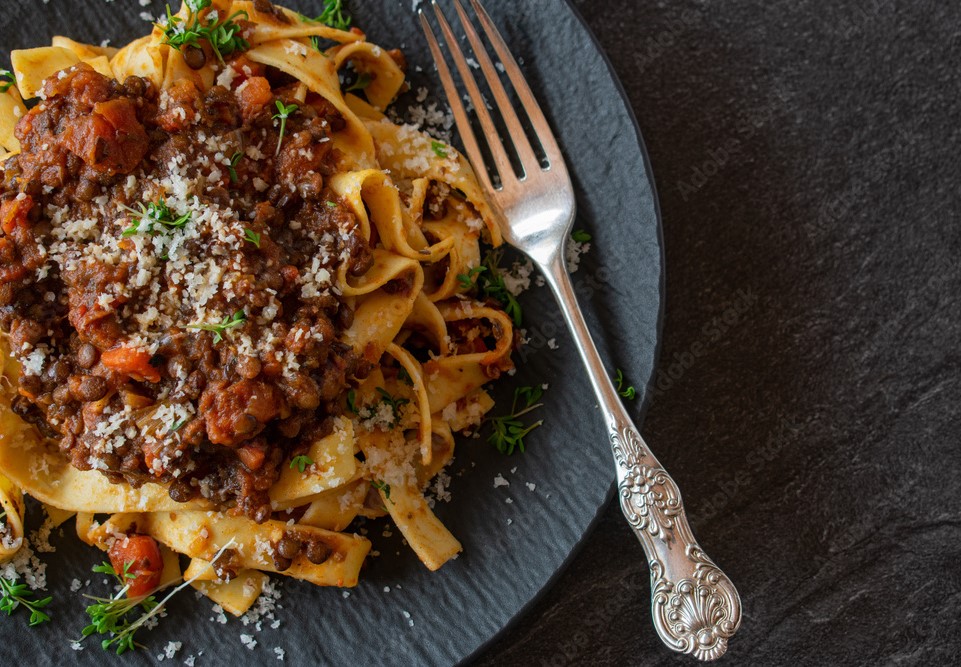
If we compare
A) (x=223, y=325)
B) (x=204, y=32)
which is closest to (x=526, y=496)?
(x=223, y=325)

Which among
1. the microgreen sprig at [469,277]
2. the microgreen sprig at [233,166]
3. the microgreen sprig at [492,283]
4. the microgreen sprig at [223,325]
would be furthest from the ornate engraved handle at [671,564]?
the microgreen sprig at [233,166]

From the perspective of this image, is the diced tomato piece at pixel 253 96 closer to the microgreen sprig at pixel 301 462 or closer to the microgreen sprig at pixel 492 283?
the microgreen sprig at pixel 492 283

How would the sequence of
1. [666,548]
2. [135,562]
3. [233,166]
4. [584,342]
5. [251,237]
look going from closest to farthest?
1. [251,237]
2. [233,166]
3. [666,548]
4. [584,342]
5. [135,562]

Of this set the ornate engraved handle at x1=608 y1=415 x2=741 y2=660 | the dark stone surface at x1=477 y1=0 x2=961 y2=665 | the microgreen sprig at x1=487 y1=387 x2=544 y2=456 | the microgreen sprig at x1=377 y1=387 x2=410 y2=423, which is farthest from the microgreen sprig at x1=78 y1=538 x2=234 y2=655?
the ornate engraved handle at x1=608 y1=415 x2=741 y2=660

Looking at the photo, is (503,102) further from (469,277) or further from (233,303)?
(233,303)

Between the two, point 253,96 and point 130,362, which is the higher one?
point 253,96

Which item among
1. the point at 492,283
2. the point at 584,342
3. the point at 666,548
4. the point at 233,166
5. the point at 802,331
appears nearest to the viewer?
the point at 233,166

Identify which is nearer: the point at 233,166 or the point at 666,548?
the point at 233,166
